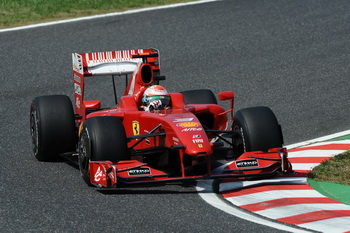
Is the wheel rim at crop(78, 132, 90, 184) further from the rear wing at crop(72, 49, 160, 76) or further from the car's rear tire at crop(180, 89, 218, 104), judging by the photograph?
the car's rear tire at crop(180, 89, 218, 104)

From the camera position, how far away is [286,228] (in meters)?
7.20

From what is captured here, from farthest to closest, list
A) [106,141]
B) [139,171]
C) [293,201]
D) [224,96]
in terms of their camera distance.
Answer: [224,96], [106,141], [139,171], [293,201]

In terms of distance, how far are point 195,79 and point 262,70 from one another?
1.36m

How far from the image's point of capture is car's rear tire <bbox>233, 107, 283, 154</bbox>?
9.05 metres

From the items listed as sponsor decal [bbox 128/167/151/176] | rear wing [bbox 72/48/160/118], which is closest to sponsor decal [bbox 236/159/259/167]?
sponsor decal [bbox 128/167/151/176]

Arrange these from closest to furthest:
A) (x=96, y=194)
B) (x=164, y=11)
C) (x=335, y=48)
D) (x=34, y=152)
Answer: (x=96, y=194) < (x=34, y=152) < (x=335, y=48) < (x=164, y=11)

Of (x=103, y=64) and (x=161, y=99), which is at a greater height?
(x=103, y=64)

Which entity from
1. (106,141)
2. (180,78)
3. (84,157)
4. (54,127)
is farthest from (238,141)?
(180,78)

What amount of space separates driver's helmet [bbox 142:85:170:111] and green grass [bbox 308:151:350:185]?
1.94 meters

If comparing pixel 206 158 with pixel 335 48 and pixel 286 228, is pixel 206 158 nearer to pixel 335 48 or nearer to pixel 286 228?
pixel 286 228

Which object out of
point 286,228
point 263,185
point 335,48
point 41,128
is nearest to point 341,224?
point 286,228

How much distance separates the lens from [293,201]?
8211 mm

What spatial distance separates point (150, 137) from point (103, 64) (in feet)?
6.31

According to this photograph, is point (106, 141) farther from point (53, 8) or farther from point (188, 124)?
point (53, 8)
